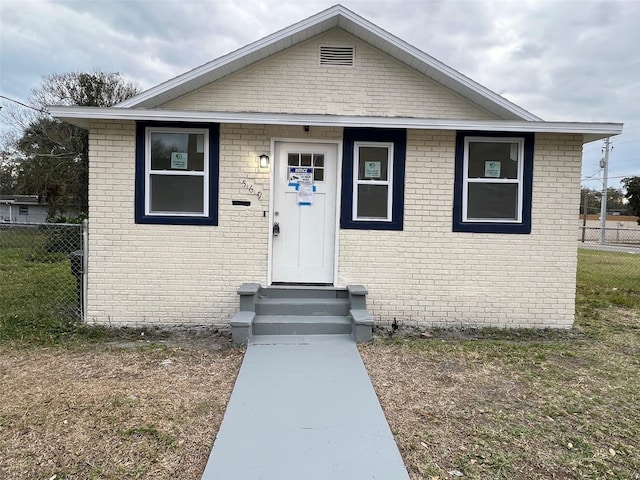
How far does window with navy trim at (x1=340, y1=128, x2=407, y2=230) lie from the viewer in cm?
609

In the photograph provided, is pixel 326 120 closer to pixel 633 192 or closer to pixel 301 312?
pixel 301 312

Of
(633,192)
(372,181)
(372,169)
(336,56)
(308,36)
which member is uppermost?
(633,192)

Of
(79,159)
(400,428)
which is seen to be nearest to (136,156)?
(400,428)

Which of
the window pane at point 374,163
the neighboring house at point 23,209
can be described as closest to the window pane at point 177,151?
the window pane at point 374,163

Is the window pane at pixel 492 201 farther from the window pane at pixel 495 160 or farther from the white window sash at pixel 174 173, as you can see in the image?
the white window sash at pixel 174 173

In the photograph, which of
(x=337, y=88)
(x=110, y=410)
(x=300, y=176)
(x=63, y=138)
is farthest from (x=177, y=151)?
(x=63, y=138)

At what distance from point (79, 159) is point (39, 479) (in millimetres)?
20939

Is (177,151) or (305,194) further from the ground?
(177,151)

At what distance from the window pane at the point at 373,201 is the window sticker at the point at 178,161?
253 cm

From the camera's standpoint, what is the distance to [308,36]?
634cm

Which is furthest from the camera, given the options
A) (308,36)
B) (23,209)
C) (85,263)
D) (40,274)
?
(23,209)

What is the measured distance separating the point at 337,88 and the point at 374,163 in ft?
4.30

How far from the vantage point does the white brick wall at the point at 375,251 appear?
594 cm

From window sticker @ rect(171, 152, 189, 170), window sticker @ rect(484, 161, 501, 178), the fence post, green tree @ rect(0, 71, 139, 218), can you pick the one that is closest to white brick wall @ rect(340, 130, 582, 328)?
window sticker @ rect(484, 161, 501, 178)
